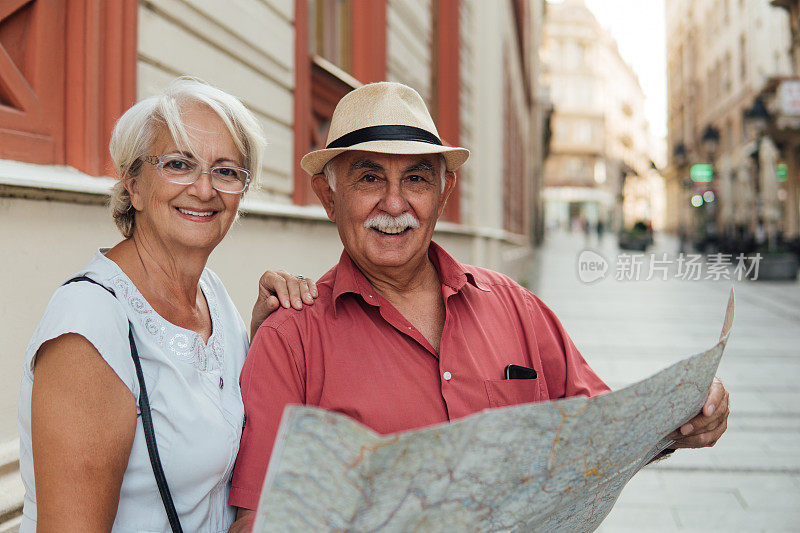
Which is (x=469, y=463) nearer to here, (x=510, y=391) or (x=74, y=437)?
(x=74, y=437)

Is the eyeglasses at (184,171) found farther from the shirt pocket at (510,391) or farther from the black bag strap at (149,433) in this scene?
the shirt pocket at (510,391)

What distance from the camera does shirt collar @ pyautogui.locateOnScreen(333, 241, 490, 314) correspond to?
186cm

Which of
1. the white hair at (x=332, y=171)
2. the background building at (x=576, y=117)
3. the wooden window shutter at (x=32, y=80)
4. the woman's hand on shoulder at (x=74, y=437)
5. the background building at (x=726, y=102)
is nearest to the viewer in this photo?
the woman's hand on shoulder at (x=74, y=437)

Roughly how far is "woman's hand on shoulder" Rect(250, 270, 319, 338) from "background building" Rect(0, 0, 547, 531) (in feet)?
1.02

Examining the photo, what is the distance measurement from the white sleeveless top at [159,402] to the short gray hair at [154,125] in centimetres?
23

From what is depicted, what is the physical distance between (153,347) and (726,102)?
3800cm

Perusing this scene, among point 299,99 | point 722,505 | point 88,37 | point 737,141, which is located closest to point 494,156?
point 299,99

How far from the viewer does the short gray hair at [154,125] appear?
1.69 metres

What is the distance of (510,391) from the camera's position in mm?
1866

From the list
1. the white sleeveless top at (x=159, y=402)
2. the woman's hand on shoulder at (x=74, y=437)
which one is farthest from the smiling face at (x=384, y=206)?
the woman's hand on shoulder at (x=74, y=437)

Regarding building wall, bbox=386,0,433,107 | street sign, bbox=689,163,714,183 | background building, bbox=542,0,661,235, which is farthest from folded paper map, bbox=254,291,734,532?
background building, bbox=542,0,661,235

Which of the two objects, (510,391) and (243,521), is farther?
(510,391)

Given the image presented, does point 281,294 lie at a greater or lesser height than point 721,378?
greater

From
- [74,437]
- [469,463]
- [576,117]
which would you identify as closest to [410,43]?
[74,437]
